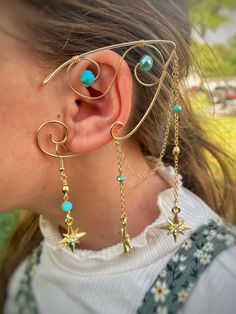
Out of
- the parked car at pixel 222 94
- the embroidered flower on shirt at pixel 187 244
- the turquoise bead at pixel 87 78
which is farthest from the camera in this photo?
the parked car at pixel 222 94

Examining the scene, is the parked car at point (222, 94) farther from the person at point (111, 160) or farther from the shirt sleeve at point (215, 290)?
the shirt sleeve at point (215, 290)

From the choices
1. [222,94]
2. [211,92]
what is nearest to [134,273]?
[211,92]

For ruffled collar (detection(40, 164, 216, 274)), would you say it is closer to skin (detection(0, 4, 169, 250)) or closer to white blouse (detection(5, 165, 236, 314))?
white blouse (detection(5, 165, 236, 314))

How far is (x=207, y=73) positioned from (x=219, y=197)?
0.43 m

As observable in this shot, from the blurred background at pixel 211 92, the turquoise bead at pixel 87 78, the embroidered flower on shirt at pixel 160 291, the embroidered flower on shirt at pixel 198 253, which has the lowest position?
the embroidered flower on shirt at pixel 160 291

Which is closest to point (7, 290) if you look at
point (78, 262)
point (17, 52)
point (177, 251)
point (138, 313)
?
point (78, 262)

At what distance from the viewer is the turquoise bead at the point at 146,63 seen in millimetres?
889

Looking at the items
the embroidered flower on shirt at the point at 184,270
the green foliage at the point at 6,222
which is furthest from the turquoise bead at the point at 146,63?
the green foliage at the point at 6,222

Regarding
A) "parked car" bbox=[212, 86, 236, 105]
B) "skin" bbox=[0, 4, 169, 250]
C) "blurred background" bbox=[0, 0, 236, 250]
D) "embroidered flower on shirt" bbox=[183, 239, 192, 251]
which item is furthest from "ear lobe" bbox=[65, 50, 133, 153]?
"parked car" bbox=[212, 86, 236, 105]

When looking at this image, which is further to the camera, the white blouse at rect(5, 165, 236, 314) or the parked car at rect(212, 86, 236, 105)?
the parked car at rect(212, 86, 236, 105)

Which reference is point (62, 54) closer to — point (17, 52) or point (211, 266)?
point (17, 52)

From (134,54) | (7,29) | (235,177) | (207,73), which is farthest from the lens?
(235,177)

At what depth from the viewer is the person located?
0.88 meters

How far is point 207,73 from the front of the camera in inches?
46.4
